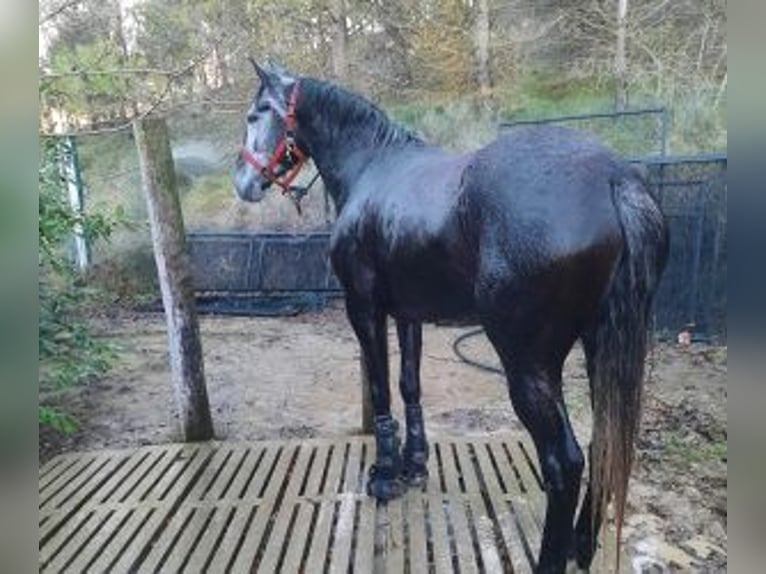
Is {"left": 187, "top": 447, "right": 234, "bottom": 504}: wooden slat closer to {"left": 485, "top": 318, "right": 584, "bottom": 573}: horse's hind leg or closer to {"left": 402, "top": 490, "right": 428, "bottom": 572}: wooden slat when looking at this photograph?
{"left": 402, "top": 490, "right": 428, "bottom": 572}: wooden slat

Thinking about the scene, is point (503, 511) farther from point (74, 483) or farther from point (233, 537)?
point (74, 483)

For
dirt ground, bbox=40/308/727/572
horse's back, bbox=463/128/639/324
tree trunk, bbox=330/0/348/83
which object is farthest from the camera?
tree trunk, bbox=330/0/348/83

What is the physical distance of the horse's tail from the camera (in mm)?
1767

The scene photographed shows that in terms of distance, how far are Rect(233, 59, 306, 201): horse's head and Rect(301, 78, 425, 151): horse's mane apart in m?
0.08

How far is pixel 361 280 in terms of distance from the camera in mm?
2572

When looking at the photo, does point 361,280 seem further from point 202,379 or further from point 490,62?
point 490,62

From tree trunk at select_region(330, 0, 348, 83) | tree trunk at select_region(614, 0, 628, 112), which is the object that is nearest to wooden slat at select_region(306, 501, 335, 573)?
tree trunk at select_region(330, 0, 348, 83)

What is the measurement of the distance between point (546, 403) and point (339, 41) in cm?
359

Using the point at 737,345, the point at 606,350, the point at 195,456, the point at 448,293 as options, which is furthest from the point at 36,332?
the point at 195,456

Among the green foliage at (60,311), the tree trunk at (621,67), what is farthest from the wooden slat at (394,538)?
the tree trunk at (621,67)

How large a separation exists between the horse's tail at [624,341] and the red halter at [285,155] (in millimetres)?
1393

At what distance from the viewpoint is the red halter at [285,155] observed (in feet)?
8.82

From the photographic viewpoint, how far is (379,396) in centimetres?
275

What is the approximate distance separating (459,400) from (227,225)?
363 cm
